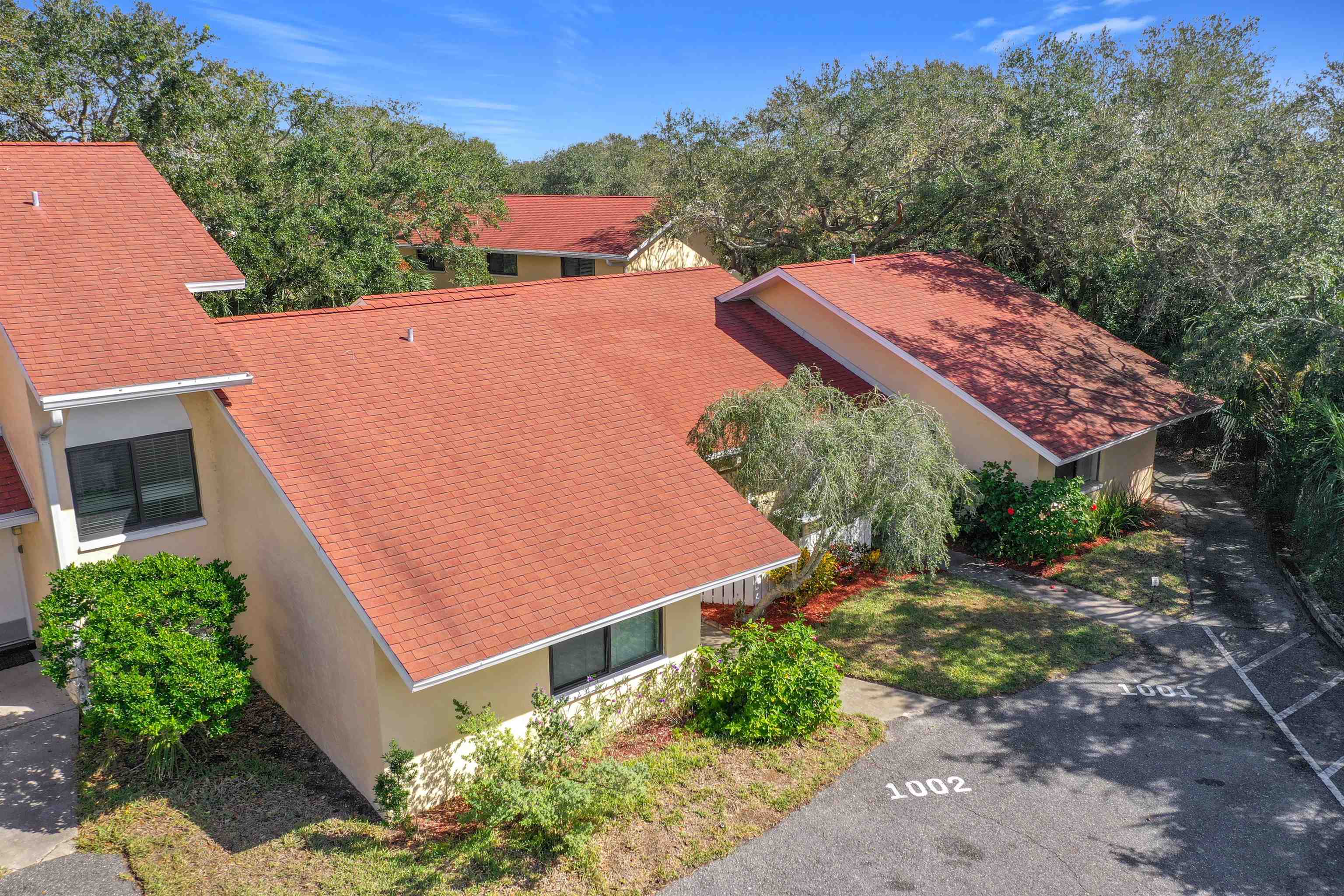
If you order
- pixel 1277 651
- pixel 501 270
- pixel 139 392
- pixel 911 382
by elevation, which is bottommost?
pixel 1277 651

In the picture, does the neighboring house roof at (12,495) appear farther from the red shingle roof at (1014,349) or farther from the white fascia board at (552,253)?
the white fascia board at (552,253)

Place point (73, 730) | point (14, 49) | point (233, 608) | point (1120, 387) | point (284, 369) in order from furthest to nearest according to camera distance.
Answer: point (14, 49) → point (1120, 387) → point (284, 369) → point (73, 730) → point (233, 608)

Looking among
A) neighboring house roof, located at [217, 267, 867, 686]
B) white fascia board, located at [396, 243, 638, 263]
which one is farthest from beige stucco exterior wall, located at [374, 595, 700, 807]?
white fascia board, located at [396, 243, 638, 263]

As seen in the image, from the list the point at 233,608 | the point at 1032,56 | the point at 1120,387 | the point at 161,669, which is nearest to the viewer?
the point at 161,669

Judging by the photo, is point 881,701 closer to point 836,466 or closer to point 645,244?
point 836,466

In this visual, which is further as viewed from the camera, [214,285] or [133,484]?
[214,285]

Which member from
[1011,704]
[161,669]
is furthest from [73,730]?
[1011,704]

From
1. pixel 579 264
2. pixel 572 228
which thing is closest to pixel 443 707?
pixel 579 264

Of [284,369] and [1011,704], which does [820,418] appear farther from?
[284,369]
